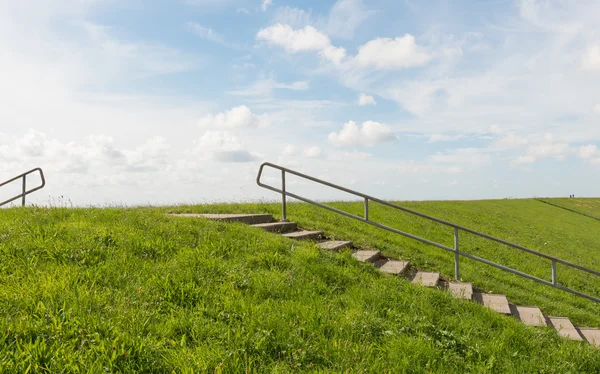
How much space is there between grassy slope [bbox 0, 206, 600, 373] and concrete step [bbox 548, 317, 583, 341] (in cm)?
177

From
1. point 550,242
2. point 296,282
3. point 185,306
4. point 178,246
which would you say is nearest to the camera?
point 185,306

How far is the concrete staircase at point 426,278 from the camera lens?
8.58 meters

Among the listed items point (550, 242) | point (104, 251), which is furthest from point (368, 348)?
point (550, 242)

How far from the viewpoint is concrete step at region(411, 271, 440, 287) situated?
28.3 ft

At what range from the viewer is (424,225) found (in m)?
15.9

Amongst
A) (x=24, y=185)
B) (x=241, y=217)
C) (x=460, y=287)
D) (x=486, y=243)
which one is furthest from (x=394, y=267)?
(x=24, y=185)

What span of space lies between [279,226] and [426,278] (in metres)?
3.26

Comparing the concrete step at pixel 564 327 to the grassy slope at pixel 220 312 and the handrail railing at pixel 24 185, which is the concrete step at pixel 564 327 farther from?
the handrail railing at pixel 24 185

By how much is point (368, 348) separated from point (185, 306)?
2146 mm

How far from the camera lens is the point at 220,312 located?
5.32 metres

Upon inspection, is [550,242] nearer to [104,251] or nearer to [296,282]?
[296,282]

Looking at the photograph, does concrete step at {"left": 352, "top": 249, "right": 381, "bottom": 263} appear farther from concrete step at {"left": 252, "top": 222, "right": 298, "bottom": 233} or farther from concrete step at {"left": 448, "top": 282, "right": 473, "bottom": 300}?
concrete step at {"left": 252, "top": 222, "right": 298, "bottom": 233}

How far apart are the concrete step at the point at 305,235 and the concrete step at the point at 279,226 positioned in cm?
23

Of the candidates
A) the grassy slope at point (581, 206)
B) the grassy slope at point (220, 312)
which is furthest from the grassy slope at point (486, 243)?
the grassy slope at point (581, 206)
